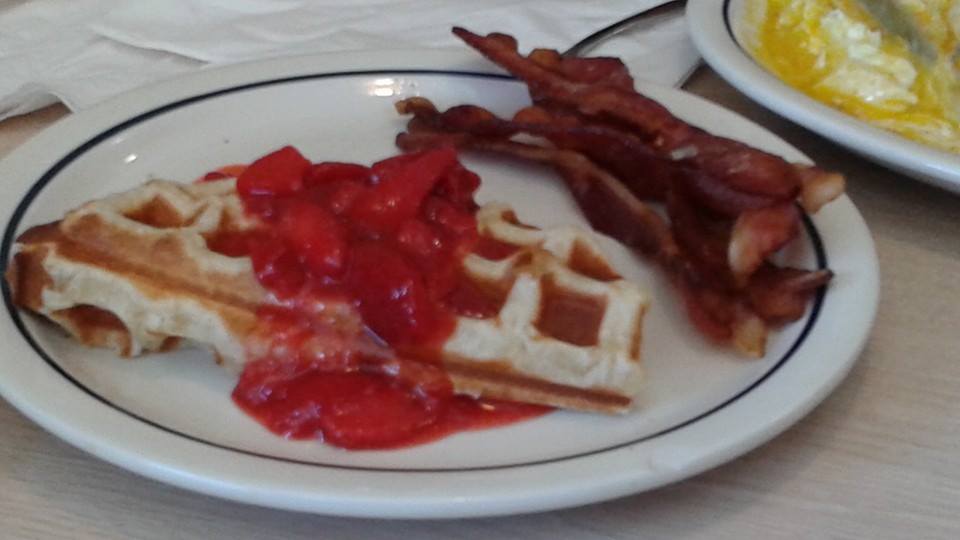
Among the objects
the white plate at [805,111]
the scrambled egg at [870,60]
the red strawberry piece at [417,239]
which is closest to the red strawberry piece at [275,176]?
the red strawberry piece at [417,239]

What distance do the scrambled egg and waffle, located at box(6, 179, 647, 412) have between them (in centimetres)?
54

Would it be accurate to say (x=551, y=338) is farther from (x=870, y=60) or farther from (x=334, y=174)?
(x=870, y=60)

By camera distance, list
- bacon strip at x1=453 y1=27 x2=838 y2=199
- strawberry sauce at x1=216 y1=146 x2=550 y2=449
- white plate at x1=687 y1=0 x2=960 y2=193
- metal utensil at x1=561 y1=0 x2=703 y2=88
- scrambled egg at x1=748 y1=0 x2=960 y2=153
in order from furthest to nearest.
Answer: metal utensil at x1=561 y1=0 x2=703 y2=88 < scrambled egg at x1=748 y1=0 x2=960 y2=153 < white plate at x1=687 y1=0 x2=960 y2=193 < bacon strip at x1=453 y1=27 x2=838 y2=199 < strawberry sauce at x1=216 y1=146 x2=550 y2=449

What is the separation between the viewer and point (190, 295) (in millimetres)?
876

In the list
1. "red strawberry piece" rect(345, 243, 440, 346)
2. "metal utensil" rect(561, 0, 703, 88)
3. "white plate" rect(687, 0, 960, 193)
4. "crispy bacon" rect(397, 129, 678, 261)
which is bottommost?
"metal utensil" rect(561, 0, 703, 88)

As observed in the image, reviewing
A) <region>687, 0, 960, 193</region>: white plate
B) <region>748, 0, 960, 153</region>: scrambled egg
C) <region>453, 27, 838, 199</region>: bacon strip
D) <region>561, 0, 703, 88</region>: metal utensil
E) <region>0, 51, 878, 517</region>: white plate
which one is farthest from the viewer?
<region>561, 0, 703, 88</region>: metal utensil

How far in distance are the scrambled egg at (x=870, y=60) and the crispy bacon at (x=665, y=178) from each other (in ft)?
1.07

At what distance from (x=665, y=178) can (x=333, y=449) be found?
44cm

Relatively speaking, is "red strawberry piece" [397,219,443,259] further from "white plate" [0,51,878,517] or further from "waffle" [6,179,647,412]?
"white plate" [0,51,878,517]

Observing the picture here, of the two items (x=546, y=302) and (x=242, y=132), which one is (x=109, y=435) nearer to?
(x=546, y=302)

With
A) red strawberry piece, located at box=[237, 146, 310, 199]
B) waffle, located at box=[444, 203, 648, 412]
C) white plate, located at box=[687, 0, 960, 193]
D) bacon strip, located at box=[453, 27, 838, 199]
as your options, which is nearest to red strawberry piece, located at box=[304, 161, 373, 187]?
red strawberry piece, located at box=[237, 146, 310, 199]

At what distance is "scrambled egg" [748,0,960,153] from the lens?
130 cm

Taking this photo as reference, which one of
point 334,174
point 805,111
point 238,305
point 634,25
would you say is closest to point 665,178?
point 805,111

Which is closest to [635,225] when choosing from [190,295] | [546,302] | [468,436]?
[546,302]
